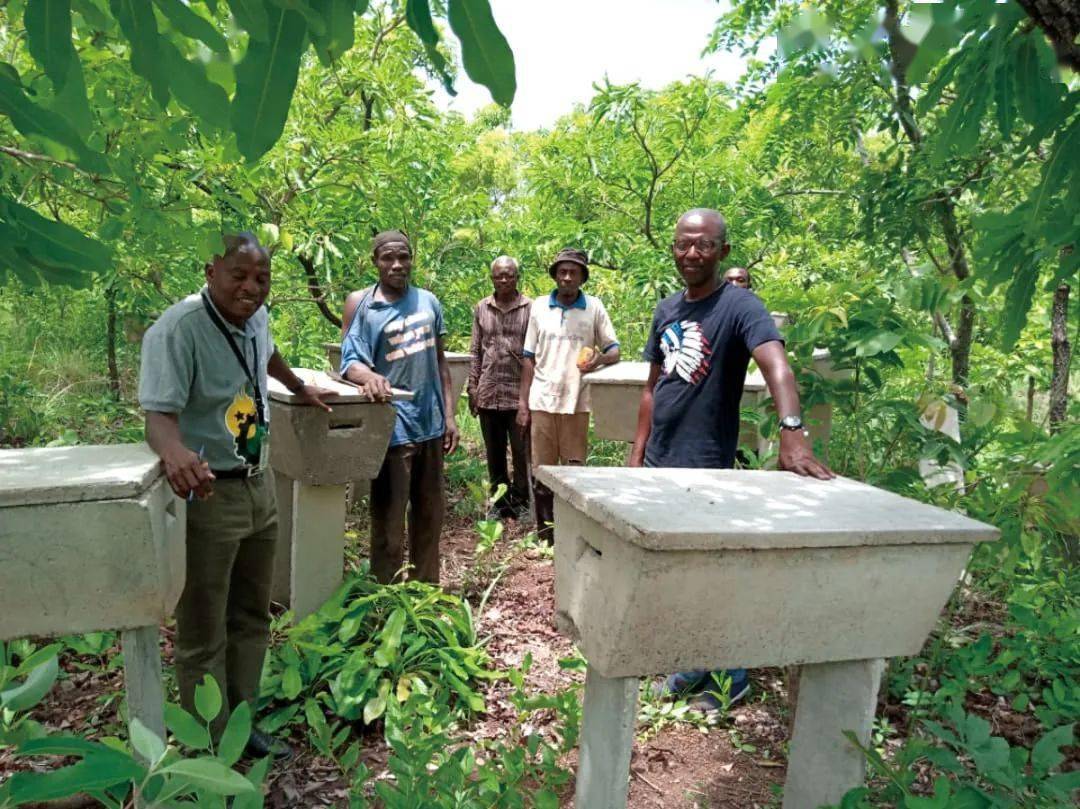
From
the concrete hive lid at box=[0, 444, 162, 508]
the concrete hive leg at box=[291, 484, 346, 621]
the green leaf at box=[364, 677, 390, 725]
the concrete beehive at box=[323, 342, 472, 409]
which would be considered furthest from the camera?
the concrete beehive at box=[323, 342, 472, 409]

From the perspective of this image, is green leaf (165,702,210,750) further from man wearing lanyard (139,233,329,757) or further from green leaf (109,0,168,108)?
man wearing lanyard (139,233,329,757)

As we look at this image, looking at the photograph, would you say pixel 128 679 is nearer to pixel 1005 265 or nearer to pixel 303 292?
pixel 1005 265

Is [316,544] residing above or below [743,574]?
below

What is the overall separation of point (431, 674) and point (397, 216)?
334 centimetres

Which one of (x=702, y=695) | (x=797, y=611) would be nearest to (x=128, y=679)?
(x=797, y=611)

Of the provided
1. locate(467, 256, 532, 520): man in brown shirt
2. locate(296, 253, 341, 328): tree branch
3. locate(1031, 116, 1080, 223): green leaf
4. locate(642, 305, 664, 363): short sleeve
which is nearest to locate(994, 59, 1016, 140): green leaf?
locate(1031, 116, 1080, 223): green leaf

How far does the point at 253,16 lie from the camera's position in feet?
3.36

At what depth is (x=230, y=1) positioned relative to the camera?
3.34 ft

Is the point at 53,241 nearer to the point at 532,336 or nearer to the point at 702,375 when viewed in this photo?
the point at 702,375

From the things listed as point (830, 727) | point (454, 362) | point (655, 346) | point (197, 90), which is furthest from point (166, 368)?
point (454, 362)

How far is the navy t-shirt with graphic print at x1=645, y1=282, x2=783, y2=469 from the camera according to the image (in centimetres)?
264

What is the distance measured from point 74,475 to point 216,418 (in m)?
0.51

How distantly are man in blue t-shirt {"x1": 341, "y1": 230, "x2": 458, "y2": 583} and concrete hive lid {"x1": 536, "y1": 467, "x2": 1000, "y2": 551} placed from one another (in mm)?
1514

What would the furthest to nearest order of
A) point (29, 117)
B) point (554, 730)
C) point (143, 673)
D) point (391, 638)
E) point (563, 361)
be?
1. point (563, 361)
2. point (391, 638)
3. point (554, 730)
4. point (143, 673)
5. point (29, 117)
